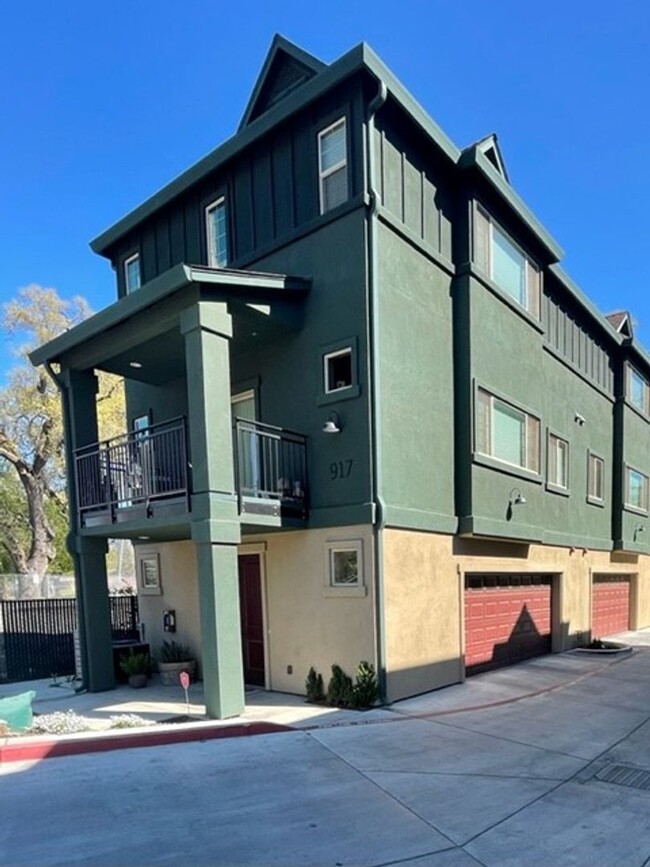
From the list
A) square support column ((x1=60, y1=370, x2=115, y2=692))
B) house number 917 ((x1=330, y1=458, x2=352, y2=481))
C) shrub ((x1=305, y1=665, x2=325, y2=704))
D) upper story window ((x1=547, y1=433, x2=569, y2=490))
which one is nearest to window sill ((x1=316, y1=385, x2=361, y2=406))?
house number 917 ((x1=330, y1=458, x2=352, y2=481))

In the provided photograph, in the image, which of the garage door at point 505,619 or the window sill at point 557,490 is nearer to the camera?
the garage door at point 505,619

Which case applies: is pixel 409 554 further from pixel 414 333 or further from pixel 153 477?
pixel 153 477

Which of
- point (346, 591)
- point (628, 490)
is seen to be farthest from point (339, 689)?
point (628, 490)

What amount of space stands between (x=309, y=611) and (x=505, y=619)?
5.15 meters

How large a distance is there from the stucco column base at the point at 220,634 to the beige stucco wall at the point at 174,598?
353 cm

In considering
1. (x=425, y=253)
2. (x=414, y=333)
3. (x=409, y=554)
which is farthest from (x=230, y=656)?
(x=425, y=253)

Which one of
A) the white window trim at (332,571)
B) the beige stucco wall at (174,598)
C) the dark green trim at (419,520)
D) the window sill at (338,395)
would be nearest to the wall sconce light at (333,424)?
the window sill at (338,395)

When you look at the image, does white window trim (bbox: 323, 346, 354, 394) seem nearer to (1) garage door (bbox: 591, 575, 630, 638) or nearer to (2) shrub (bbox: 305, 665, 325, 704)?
(2) shrub (bbox: 305, 665, 325, 704)

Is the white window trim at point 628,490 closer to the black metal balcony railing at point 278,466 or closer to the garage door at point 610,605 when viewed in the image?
the garage door at point 610,605

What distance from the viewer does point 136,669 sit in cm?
1027

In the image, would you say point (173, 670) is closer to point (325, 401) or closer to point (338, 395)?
point (325, 401)

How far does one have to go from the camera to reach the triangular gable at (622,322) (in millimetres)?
19109

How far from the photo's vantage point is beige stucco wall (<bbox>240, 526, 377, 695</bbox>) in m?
8.31

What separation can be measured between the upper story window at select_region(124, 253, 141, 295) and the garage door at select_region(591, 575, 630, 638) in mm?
15153
